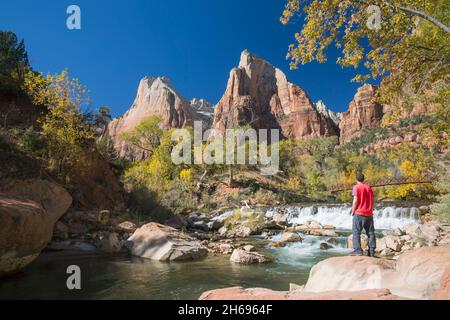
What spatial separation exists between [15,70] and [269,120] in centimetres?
10416

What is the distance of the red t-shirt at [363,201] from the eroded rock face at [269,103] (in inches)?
3990

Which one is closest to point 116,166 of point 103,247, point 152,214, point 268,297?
point 152,214

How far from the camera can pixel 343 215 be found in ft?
74.5

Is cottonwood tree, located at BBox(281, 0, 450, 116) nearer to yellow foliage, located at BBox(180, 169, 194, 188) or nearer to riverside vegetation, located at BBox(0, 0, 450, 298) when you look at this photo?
riverside vegetation, located at BBox(0, 0, 450, 298)

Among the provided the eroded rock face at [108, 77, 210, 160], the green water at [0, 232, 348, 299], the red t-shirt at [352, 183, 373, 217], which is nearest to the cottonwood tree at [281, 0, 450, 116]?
the red t-shirt at [352, 183, 373, 217]

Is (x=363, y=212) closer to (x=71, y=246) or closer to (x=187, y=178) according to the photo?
(x=71, y=246)

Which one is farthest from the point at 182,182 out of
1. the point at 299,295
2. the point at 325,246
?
the point at 299,295

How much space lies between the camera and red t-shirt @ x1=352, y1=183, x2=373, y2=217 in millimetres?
6531

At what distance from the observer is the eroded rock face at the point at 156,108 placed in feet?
290

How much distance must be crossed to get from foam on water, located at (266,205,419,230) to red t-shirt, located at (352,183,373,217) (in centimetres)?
1477

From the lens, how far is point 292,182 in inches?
1742

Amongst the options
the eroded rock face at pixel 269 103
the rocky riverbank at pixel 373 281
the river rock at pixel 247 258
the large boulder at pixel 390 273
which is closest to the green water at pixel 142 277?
the river rock at pixel 247 258

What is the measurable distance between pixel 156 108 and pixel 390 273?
295ft
